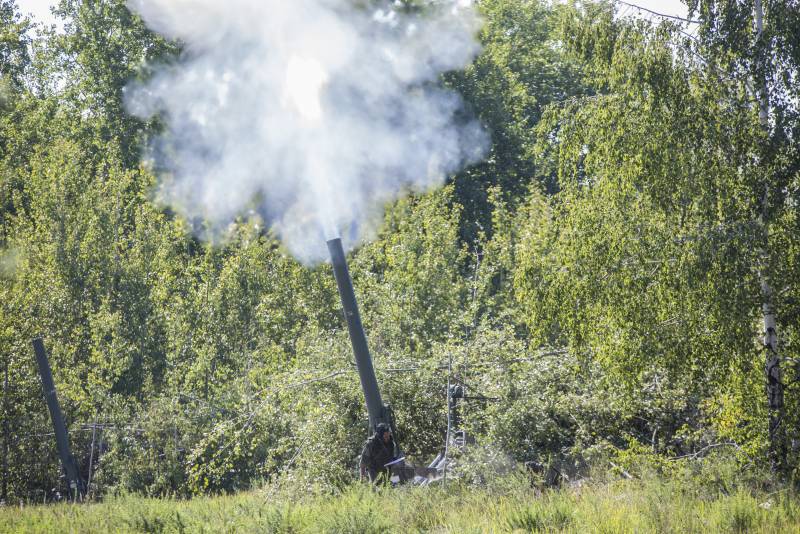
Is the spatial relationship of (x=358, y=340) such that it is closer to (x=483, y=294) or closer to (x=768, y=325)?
(x=768, y=325)

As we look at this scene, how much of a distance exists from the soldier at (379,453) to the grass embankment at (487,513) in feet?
1.12

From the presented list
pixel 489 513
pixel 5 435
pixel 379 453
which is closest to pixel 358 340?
pixel 379 453

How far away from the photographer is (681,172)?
30.3ft

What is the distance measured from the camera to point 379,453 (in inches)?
419

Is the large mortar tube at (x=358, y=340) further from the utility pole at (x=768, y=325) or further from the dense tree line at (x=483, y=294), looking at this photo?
the utility pole at (x=768, y=325)

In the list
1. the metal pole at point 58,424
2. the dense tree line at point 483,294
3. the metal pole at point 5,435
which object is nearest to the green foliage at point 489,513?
the dense tree line at point 483,294

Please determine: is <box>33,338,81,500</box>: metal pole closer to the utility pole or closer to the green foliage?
the green foliage

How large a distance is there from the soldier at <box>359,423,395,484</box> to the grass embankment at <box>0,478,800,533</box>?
13.4 inches

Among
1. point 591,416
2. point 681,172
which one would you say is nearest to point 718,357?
point 681,172

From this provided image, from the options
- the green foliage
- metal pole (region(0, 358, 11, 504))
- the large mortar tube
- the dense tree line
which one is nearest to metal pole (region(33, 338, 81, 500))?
the dense tree line

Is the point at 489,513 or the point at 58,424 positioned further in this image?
the point at 58,424

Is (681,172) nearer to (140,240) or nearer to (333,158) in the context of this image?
(333,158)

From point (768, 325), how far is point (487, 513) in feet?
11.9

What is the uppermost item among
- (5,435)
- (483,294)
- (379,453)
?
(483,294)
